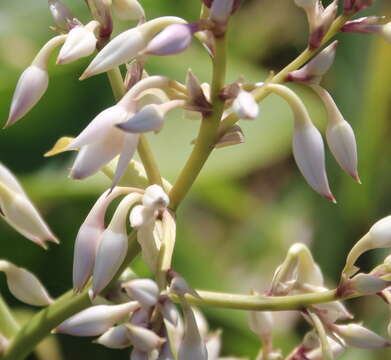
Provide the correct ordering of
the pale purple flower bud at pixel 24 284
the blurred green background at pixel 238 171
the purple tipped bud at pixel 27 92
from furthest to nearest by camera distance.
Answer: the blurred green background at pixel 238 171, the pale purple flower bud at pixel 24 284, the purple tipped bud at pixel 27 92

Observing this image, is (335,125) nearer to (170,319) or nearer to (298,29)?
(170,319)

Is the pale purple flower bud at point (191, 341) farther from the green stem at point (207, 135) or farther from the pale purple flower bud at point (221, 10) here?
the pale purple flower bud at point (221, 10)

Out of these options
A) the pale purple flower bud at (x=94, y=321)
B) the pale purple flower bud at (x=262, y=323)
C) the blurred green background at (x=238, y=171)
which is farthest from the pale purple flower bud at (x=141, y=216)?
the blurred green background at (x=238, y=171)

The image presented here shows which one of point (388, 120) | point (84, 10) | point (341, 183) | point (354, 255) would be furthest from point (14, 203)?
point (388, 120)

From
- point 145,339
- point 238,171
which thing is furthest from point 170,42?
point 238,171

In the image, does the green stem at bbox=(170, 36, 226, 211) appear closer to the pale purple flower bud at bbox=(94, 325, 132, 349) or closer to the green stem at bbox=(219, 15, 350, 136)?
the green stem at bbox=(219, 15, 350, 136)

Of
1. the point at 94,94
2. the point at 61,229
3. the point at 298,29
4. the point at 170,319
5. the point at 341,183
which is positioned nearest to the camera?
the point at 170,319

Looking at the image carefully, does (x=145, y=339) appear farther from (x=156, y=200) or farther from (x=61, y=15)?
(x=61, y=15)
